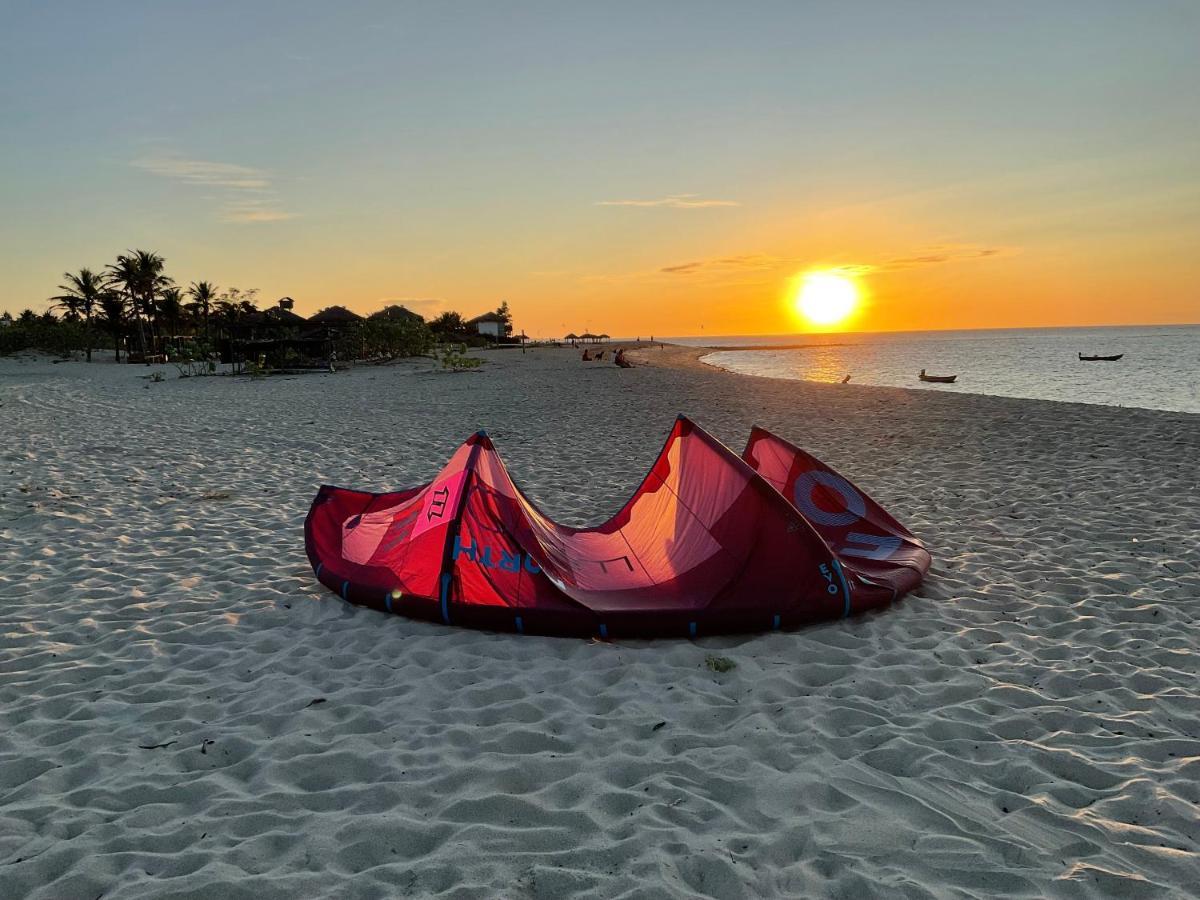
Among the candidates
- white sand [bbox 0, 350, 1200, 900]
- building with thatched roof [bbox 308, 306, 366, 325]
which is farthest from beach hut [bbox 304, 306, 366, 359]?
white sand [bbox 0, 350, 1200, 900]

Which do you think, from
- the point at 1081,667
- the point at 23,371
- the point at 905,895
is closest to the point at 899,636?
the point at 1081,667

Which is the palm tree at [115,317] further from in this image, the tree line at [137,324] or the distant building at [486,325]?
the distant building at [486,325]

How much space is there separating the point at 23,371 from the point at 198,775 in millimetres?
41381

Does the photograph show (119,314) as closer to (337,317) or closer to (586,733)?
(337,317)

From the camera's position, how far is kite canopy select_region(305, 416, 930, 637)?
4871mm

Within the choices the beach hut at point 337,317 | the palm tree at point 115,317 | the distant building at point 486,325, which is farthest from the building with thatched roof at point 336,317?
the distant building at point 486,325

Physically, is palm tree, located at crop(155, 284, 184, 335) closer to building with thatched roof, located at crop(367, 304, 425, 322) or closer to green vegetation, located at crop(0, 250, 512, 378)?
green vegetation, located at crop(0, 250, 512, 378)

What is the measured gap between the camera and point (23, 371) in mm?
34969

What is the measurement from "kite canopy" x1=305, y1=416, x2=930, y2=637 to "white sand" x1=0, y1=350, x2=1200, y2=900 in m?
0.20

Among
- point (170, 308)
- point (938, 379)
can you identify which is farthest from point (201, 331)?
point (938, 379)

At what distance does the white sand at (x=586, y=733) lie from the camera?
2.77m

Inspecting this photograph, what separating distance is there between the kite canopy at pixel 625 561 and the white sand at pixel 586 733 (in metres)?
0.20

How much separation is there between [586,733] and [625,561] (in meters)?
2.08

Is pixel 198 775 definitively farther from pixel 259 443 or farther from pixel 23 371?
pixel 23 371
